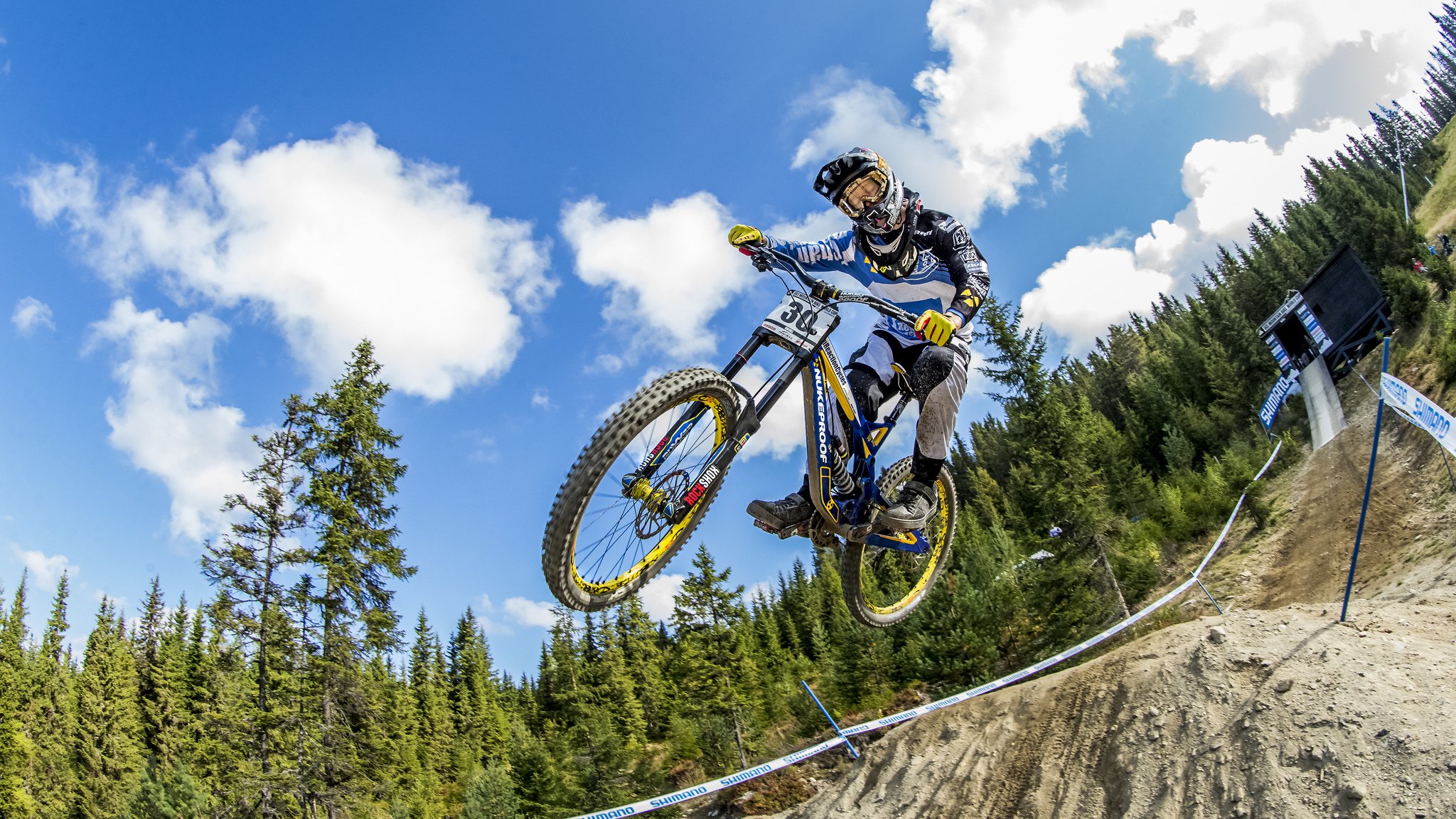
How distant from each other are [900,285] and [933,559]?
4.53 meters

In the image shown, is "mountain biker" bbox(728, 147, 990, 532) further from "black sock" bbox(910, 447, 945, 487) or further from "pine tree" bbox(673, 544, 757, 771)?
"pine tree" bbox(673, 544, 757, 771)

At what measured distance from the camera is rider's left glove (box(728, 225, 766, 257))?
693 cm

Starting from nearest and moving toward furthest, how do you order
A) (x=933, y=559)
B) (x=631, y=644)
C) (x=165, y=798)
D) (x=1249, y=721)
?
1. (x=1249, y=721)
2. (x=933, y=559)
3. (x=165, y=798)
4. (x=631, y=644)

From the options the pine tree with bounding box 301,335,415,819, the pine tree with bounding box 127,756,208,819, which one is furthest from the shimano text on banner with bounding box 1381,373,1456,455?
the pine tree with bounding box 127,756,208,819

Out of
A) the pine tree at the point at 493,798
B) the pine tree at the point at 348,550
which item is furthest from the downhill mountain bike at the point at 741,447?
the pine tree at the point at 493,798

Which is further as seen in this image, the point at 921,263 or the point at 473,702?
the point at 473,702

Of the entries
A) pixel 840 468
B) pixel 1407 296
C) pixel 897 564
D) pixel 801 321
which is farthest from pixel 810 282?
pixel 1407 296

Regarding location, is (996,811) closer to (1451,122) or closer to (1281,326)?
(1281,326)

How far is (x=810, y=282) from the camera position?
6570 mm

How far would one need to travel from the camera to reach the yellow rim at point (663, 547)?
529 centimetres

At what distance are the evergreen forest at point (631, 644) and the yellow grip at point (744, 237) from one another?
15.6 feet

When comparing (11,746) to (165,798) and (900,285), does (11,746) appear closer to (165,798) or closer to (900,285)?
(165,798)

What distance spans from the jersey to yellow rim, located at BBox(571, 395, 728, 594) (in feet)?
6.63

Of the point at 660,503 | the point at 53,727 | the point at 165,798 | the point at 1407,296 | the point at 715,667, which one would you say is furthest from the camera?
the point at 53,727
